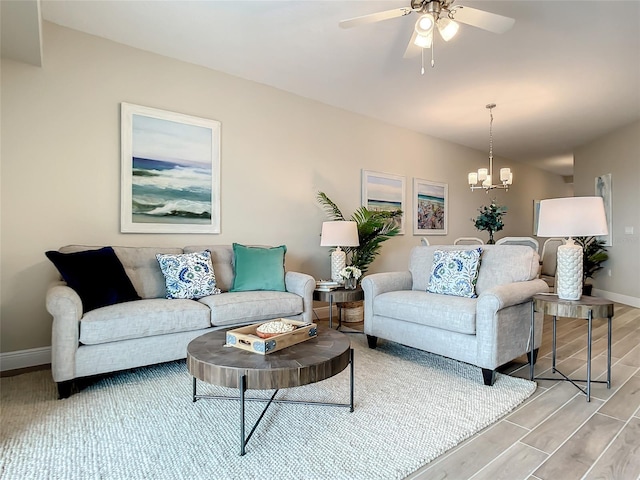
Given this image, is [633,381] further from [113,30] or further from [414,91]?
[113,30]

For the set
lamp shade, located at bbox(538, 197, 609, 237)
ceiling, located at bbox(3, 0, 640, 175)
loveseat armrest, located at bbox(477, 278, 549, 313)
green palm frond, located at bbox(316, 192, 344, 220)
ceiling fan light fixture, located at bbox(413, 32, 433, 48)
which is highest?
ceiling, located at bbox(3, 0, 640, 175)

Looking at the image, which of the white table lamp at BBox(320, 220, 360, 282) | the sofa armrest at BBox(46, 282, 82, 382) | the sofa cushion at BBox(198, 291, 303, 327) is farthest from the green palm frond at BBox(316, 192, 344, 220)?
the sofa armrest at BBox(46, 282, 82, 382)

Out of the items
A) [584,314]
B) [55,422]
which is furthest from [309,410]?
[584,314]

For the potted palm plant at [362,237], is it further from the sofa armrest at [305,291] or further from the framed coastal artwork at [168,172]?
the framed coastal artwork at [168,172]

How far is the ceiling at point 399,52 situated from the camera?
2.66 meters

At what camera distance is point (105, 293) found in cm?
249

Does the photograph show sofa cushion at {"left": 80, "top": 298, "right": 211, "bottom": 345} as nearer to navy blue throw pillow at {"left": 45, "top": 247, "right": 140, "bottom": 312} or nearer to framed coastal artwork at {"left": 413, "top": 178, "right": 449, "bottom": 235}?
navy blue throw pillow at {"left": 45, "top": 247, "right": 140, "bottom": 312}

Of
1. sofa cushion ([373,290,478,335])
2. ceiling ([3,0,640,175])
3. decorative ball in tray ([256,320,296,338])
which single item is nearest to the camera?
decorative ball in tray ([256,320,296,338])

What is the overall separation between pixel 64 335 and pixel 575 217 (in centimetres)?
328

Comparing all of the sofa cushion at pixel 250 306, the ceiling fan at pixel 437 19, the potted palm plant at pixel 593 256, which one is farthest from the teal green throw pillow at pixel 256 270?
the potted palm plant at pixel 593 256

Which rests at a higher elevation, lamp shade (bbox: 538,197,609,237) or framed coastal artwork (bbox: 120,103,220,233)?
framed coastal artwork (bbox: 120,103,220,233)

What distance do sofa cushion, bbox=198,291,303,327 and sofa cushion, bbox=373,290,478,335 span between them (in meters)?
0.73

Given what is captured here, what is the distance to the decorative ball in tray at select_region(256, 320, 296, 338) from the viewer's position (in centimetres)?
192

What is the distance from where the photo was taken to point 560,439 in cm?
177
